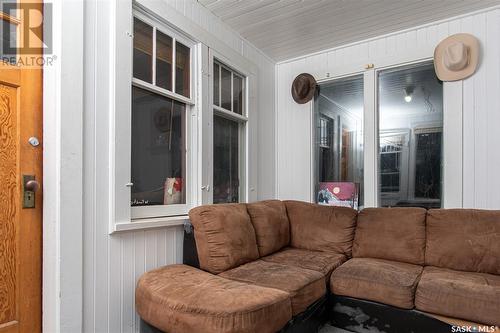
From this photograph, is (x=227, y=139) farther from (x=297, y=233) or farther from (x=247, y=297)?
(x=247, y=297)

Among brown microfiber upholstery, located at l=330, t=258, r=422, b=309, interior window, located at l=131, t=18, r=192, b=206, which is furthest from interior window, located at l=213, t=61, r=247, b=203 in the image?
brown microfiber upholstery, located at l=330, t=258, r=422, b=309

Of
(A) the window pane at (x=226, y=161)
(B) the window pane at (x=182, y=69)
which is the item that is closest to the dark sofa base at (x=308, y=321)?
Answer: (A) the window pane at (x=226, y=161)

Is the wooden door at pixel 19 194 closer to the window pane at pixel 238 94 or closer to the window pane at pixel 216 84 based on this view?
the window pane at pixel 216 84

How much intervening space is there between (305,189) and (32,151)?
9.30 ft

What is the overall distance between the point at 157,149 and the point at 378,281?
6.19 feet

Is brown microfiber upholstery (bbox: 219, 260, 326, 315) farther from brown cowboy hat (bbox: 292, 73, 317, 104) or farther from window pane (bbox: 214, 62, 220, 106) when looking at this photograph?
brown cowboy hat (bbox: 292, 73, 317, 104)

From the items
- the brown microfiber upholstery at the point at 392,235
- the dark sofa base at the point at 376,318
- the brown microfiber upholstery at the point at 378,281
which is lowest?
the dark sofa base at the point at 376,318

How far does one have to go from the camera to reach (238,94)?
11.1ft

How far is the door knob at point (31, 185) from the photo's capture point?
5.46 feet

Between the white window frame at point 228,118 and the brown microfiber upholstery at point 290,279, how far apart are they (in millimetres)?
779

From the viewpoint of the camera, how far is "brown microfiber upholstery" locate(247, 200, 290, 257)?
269cm

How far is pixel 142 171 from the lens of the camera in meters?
2.26

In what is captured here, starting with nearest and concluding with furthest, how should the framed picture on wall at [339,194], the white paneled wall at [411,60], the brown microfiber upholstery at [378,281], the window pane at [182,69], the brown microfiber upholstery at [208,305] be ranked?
the brown microfiber upholstery at [208,305] < the brown microfiber upholstery at [378,281] < the window pane at [182,69] < the white paneled wall at [411,60] < the framed picture on wall at [339,194]

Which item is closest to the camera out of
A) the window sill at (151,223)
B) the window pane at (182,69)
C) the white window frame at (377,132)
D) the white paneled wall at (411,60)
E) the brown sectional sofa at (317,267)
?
the brown sectional sofa at (317,267)
